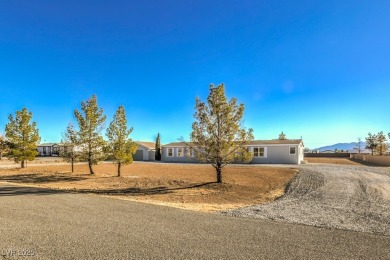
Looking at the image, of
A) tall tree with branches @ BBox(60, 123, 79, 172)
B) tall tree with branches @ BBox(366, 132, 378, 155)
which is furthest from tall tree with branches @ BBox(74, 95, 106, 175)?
tall tree with branches @ BBox(366, 132, 378, 155)

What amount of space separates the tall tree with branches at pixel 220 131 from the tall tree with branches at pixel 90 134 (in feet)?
33.8

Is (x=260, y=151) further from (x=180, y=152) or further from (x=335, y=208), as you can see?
(x=335, y=208)

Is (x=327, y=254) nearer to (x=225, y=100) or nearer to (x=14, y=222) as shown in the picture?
(x=14, y=222)

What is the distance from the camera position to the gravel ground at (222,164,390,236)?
24.5 feet

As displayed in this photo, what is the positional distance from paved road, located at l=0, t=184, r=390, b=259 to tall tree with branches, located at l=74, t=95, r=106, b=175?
1555cm

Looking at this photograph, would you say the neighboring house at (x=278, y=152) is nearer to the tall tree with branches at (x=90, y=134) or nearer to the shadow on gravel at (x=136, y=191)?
the tall tree with branches at (x=90, y=134)

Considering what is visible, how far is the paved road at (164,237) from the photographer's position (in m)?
4.84

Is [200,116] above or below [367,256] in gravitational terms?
above

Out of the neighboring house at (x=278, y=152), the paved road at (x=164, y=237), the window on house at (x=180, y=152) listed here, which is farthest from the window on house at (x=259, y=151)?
the paved road at (x=164, y=237)

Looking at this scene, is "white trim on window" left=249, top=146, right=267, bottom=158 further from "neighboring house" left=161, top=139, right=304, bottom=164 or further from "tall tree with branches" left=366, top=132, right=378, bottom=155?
"tall tree with branches" left=366, top=132, right=378, bottom=155

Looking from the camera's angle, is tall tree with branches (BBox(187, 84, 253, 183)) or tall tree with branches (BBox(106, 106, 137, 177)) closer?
tall tree with branches (BBox(187, 84, 253, 183))

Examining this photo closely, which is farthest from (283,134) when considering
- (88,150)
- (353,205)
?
(353,205)

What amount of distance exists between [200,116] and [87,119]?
37.6 feet

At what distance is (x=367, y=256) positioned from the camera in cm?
480
